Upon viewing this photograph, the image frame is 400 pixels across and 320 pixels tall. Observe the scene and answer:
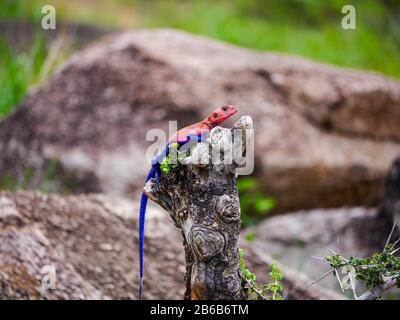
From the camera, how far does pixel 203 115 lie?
15.9 ft

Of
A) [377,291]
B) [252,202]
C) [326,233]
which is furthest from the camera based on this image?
[252,202]

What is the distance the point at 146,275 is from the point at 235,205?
1.26m

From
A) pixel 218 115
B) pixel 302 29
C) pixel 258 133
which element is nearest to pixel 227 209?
pixel 218 115

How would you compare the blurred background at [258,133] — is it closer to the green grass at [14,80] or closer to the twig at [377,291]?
the green grass at [14,80]

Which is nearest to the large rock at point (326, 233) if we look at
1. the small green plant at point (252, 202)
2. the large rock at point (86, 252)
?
the small green plant at point (252, 202)

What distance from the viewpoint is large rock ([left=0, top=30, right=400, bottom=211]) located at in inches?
191

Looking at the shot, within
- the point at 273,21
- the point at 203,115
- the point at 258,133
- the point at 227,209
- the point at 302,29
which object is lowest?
the point at 227,209

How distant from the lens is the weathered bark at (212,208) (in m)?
2.05

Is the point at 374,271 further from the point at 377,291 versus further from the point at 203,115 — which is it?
the point at 203,115

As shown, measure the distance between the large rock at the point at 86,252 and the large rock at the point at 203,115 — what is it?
4.00ft

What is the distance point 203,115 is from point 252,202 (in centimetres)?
89

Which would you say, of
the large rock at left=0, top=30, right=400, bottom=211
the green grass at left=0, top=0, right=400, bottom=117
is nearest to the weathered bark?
the large rock at left=0, top=30, right=400, bottom=211

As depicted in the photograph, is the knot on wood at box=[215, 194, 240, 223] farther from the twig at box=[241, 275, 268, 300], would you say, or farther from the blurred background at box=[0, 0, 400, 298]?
the blurred background at box=[0, 0, 400, 298]
